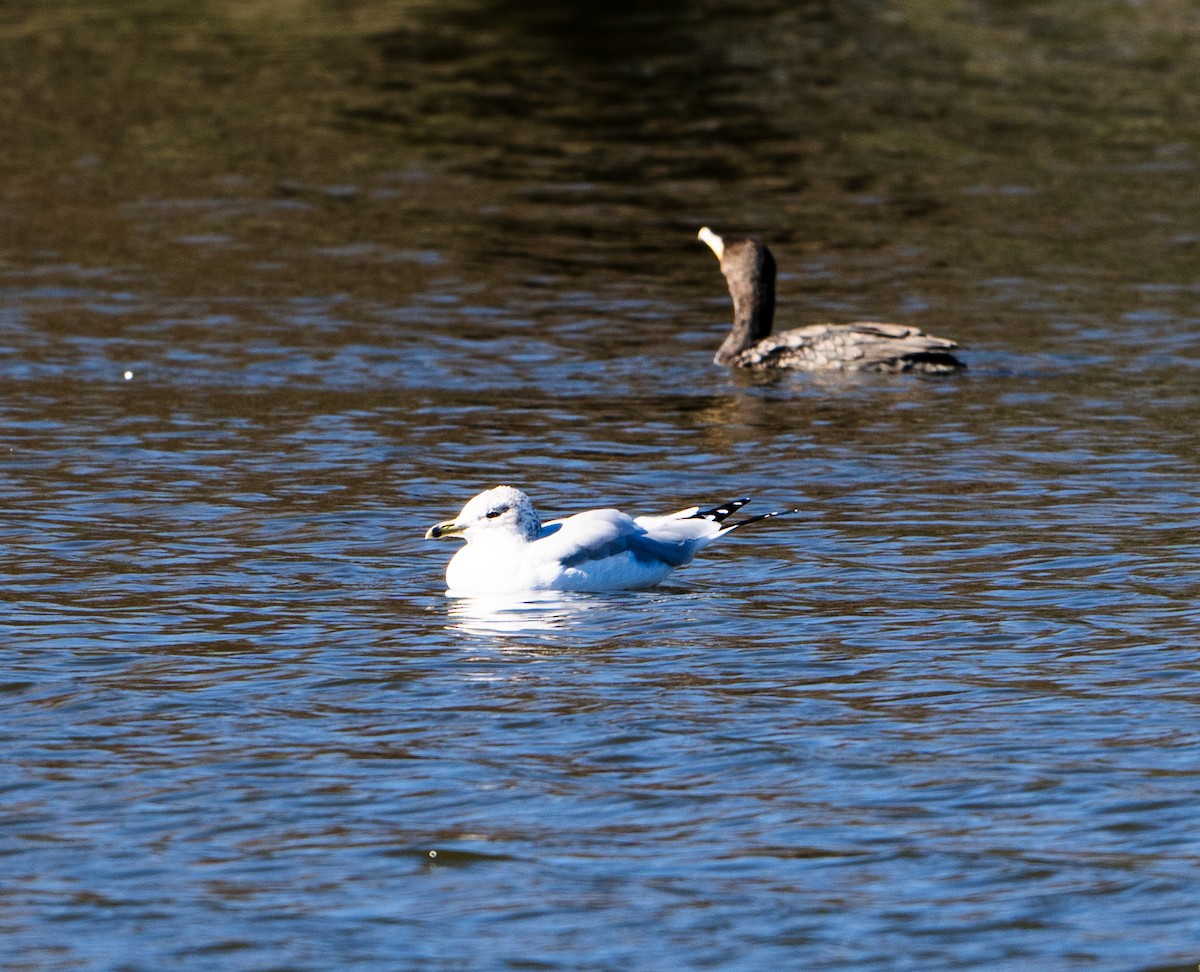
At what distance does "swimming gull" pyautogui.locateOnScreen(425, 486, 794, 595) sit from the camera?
1273 centimetres

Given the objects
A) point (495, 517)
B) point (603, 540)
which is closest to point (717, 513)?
point (603, 540)

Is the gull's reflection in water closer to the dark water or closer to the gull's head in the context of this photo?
the dark water

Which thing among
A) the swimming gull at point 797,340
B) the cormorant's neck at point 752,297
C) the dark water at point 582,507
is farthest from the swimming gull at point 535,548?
the cormorant's neck at point 752,297

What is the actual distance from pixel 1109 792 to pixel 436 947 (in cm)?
312

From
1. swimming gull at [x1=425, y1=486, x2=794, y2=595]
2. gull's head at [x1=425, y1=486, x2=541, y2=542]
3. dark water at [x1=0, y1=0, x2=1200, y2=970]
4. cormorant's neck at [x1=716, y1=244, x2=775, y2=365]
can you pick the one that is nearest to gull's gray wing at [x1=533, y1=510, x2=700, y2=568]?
swimming gull at [x1=425, y1=486, x2=794, y2=595]

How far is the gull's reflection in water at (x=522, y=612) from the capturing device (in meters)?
12.3

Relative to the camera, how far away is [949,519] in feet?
47.9

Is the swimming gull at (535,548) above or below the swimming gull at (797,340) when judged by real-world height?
below

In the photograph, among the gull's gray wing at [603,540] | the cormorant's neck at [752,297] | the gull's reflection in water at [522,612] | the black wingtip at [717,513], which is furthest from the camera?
the cormorant's neck at [752,297]

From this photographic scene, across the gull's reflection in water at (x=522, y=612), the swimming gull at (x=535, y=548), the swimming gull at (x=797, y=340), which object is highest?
the swimming gull at (x=797, y=340)

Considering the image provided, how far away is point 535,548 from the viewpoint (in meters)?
12.8

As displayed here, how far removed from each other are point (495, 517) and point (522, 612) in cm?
59

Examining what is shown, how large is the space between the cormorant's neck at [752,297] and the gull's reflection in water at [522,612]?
8.15 metres

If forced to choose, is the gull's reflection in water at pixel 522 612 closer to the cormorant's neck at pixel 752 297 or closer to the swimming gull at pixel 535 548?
the swimming gull at pixel 535 548
